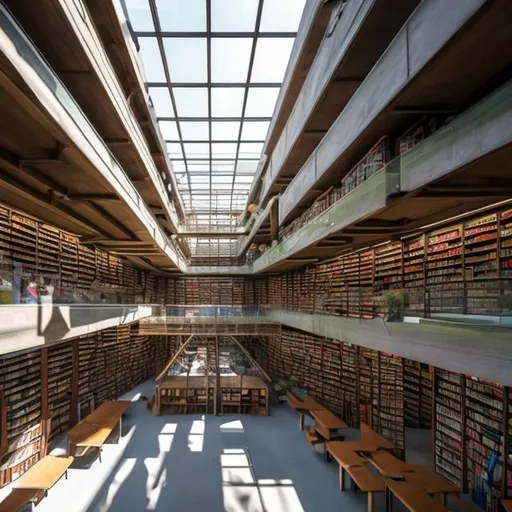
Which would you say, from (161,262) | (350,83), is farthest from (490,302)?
(161,262)

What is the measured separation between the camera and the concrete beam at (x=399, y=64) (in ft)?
8.84

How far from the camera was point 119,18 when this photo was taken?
5.55 meters

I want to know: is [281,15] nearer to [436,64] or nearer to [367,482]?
[436,64]

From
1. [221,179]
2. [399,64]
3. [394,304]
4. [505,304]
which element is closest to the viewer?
[505,304]

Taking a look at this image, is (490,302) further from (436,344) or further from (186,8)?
(186,8)

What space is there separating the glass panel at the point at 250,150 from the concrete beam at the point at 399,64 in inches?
241

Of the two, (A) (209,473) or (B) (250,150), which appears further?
(B) (250,150)

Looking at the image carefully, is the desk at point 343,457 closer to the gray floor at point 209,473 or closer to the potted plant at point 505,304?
the gray floor at point 209,473

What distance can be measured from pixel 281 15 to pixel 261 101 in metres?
2.82

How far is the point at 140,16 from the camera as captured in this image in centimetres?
656

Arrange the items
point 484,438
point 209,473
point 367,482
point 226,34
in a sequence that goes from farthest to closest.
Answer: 1. point 226,34
2. point 209,473
3. point 484,438
4. point 367,482

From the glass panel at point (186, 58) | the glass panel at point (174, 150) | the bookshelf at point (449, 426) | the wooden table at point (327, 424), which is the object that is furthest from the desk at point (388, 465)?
the glass panel at point (174, 150)

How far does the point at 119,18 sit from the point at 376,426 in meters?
8.39

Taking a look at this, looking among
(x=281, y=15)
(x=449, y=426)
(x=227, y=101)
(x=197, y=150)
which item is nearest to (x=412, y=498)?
(x=449, y=426)
